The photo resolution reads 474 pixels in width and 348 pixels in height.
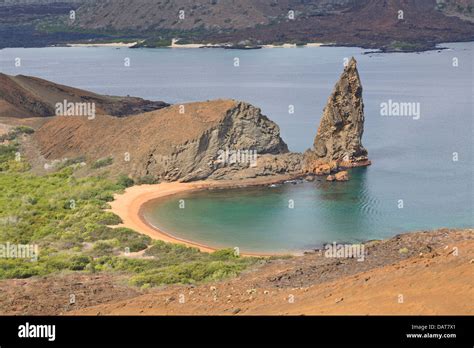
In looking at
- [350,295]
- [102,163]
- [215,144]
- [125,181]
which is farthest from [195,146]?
[350,295]

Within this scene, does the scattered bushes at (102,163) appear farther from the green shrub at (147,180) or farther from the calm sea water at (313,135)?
the calm sea water at (313,135)

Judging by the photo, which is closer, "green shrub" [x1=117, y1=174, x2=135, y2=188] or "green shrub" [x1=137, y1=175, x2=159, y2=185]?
"green shrub" [x1=117, y1=174, x2=135, y2=188]

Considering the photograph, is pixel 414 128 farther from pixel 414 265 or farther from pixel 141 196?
pixel 414 265

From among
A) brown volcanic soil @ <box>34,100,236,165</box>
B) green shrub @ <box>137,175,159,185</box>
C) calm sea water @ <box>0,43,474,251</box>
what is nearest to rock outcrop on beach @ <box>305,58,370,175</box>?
calm sea water @ <box>0,43,474,251</box>

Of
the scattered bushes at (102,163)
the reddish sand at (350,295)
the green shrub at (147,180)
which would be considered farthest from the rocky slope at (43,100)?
the reddish sand at (350,295)

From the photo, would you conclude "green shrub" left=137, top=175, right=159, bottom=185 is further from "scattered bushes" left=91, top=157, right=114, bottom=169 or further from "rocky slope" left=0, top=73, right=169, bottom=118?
"rocky slope" left=0, top=73, right=169, bottom=118

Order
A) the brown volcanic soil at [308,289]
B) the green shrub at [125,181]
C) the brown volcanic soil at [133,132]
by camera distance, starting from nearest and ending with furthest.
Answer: the brown volcanic soil at [308,289] → the green shrub at [125,181] → the brown volcanic soil at [133,132]
